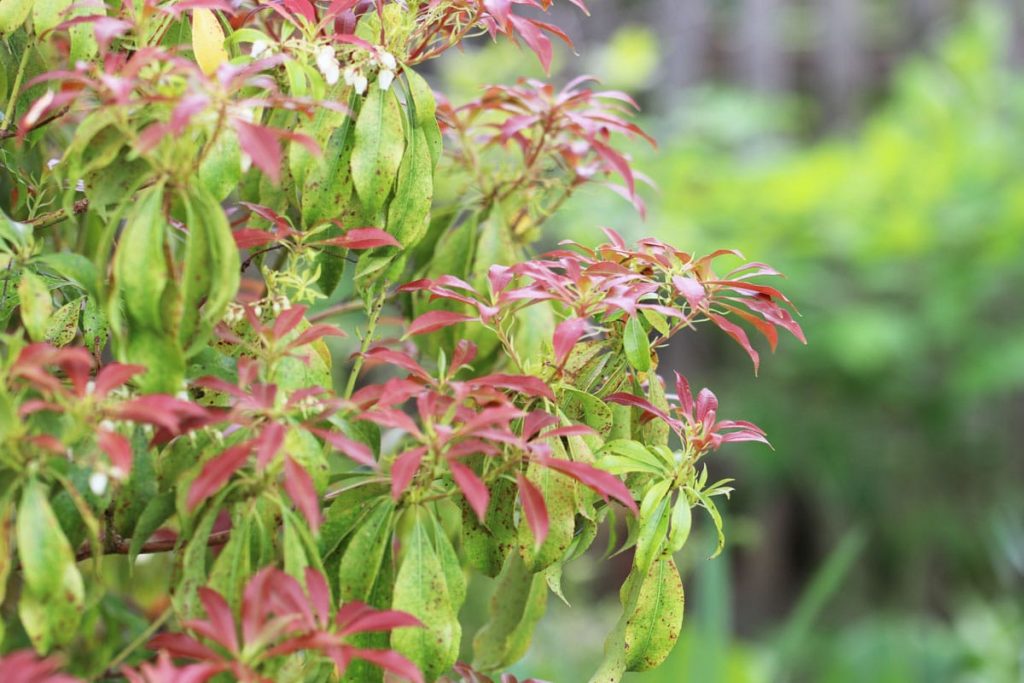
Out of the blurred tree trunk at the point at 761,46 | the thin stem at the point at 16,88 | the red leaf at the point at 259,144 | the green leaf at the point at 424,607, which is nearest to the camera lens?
the red leaf at the point at 259,144

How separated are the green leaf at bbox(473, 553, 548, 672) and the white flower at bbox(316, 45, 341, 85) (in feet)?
1.32

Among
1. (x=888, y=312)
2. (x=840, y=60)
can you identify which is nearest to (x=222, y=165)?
(x=888, y=312)

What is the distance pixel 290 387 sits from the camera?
705mm

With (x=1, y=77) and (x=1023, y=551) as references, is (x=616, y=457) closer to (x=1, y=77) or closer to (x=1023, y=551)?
(x=1, y=77)

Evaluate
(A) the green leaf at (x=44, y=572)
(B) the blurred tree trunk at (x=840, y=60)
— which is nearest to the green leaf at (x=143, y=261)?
(A) the green leaf at (x=44, y=572)

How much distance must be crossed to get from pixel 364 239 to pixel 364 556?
0.21 metres

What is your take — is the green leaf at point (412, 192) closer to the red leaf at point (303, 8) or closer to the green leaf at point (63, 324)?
the red leaf at point (303, 8)

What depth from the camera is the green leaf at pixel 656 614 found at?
762mm

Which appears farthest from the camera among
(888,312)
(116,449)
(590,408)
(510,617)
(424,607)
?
(888,312)

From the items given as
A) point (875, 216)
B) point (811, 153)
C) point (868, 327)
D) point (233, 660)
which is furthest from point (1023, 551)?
point (233, 660)

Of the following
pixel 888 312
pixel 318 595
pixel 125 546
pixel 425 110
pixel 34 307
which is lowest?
pixel 888 312

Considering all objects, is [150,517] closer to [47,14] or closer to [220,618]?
[220,618]

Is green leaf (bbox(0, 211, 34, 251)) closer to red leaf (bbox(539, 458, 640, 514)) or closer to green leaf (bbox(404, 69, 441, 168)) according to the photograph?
green leaf (bbox(404, 69, 441, 168))

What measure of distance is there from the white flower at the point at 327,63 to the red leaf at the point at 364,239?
0.33ft
